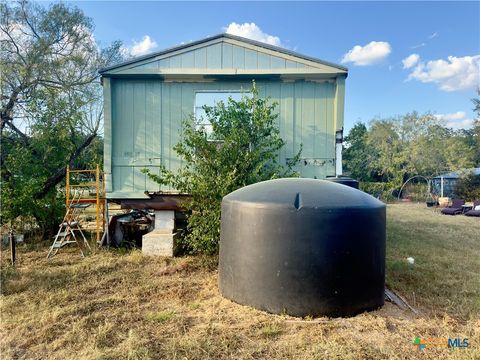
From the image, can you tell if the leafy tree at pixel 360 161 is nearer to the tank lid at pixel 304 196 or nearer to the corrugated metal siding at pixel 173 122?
the corrugated metal siding at pixel 173 122

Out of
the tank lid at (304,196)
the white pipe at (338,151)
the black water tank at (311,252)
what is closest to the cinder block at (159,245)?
the tank lid at (304,196)

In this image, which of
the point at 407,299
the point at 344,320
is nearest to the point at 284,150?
the point at 407,299

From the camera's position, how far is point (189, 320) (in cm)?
339

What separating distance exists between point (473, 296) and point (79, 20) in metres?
12.8

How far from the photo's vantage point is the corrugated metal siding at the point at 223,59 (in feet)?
23.0

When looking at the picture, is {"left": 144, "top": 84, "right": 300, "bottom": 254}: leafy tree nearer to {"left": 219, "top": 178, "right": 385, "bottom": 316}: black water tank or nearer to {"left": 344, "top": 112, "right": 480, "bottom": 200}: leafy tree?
{"left": 219, "top": 178, "right": 385, "bottom": 316}: black water tank

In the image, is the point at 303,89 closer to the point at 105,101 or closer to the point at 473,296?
the point at 105,101

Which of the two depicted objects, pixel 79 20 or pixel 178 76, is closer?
pixel 178 76

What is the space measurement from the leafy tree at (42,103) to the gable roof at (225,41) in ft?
11.4

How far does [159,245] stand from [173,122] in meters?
2.62

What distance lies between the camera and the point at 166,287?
4.51 meters

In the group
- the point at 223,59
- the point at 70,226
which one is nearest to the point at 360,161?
the point at 223,59

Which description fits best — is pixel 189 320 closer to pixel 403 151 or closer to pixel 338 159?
pixel 338 159

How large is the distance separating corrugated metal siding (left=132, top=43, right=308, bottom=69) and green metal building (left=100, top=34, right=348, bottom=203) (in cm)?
2
